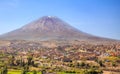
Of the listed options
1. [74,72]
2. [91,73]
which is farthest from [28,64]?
[91,73]

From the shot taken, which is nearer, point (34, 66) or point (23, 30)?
point (34, 66)

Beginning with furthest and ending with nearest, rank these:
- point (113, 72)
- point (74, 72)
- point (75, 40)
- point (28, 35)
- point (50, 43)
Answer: point (28, 35), point (75, 40), point (50, 43), point (113, 72), point (74, 72)

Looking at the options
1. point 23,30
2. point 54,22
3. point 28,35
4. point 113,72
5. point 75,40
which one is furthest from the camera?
point 54,22

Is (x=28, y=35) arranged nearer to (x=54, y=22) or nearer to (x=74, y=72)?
(x=54, y=22)

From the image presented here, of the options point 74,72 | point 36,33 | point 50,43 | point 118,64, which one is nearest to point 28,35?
point 36,33

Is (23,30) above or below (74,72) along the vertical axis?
above

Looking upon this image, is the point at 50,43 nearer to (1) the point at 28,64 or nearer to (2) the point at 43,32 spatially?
(2) the point at 43,32
